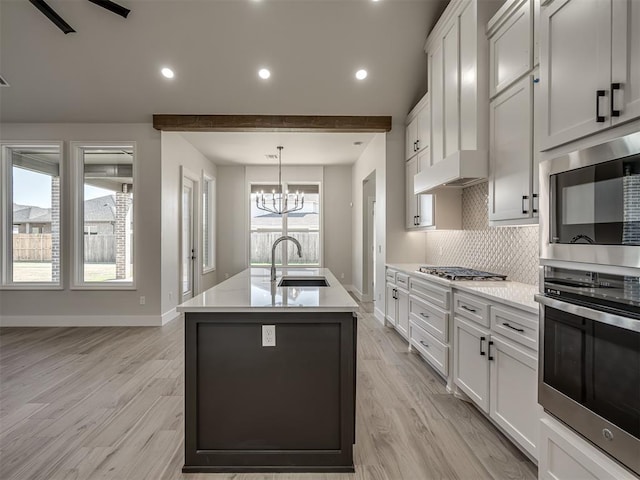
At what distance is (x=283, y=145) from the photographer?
640 cm

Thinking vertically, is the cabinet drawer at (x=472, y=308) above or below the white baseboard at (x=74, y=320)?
above

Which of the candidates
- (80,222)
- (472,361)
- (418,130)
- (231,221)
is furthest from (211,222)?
(472,361)

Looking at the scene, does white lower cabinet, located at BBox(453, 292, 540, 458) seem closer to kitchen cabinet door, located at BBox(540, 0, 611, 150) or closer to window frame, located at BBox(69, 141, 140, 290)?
kitchen cabinet door, located at BBox(540, 0, 611, 150)

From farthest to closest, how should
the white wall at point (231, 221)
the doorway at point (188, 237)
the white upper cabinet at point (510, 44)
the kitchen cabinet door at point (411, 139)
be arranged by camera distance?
1. the white wall at point (231, 221)
2. the doorway at point (188, 237)
3. the kitchen cabinet door at point (411, 139)
4. the white upper cabinet at point (510, 44)

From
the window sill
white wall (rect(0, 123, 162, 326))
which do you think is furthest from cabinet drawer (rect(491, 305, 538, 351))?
the window sill

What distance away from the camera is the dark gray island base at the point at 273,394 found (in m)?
2.01

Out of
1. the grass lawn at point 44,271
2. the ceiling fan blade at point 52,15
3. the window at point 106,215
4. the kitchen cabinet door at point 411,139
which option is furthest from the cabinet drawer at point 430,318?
the ceiling fan blade at point 52,15

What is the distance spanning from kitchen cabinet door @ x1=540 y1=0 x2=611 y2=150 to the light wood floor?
5.97 ft

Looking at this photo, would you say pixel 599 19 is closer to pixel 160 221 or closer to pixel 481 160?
pixel 481 160

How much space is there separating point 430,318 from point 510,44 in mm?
2270

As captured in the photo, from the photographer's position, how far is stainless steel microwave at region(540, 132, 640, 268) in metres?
1.21

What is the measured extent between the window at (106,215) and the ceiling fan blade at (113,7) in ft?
6.80

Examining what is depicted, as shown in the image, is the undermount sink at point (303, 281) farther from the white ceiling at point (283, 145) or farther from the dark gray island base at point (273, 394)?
the white ceiling at point (283, 145)

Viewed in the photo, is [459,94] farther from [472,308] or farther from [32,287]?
[32,287]
